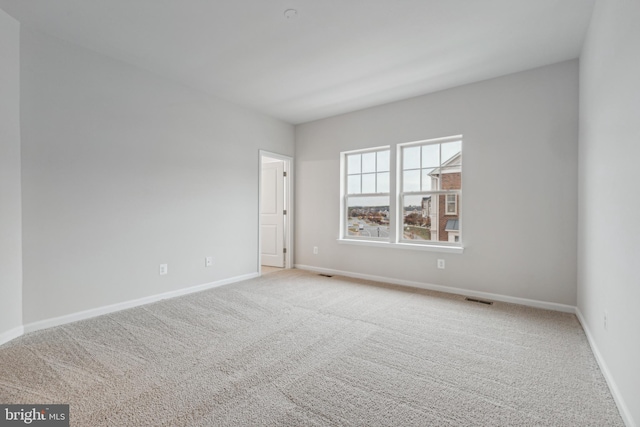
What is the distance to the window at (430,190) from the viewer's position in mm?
3980

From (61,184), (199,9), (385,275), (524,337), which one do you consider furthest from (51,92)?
(524,337)

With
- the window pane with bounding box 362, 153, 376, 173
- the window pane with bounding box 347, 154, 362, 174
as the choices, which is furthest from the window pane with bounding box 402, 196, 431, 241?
the window pane with bounding box 347, 154, 362, 174

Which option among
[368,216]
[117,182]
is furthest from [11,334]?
[368,216]

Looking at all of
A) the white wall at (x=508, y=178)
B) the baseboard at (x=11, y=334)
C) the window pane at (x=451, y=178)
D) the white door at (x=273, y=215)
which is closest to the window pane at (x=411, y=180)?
the window pane at (x=451, y=178)

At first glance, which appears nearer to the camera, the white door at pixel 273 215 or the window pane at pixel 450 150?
the window pane at pixel 450 150

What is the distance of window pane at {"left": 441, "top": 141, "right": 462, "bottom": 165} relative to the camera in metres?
3.95

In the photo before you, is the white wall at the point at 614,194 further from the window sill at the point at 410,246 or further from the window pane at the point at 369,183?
the window pane at the point at 369,183

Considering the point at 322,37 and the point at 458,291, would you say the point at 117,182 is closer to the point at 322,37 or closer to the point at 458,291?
the point at 322,37

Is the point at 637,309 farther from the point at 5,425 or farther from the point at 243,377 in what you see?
the point at 5,425

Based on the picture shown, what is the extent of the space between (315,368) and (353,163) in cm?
356

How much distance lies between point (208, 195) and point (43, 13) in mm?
2295

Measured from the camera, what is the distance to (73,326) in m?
2.75

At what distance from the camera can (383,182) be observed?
464 centimetres

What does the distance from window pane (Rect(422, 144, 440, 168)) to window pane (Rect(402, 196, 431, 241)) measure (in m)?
0.47
